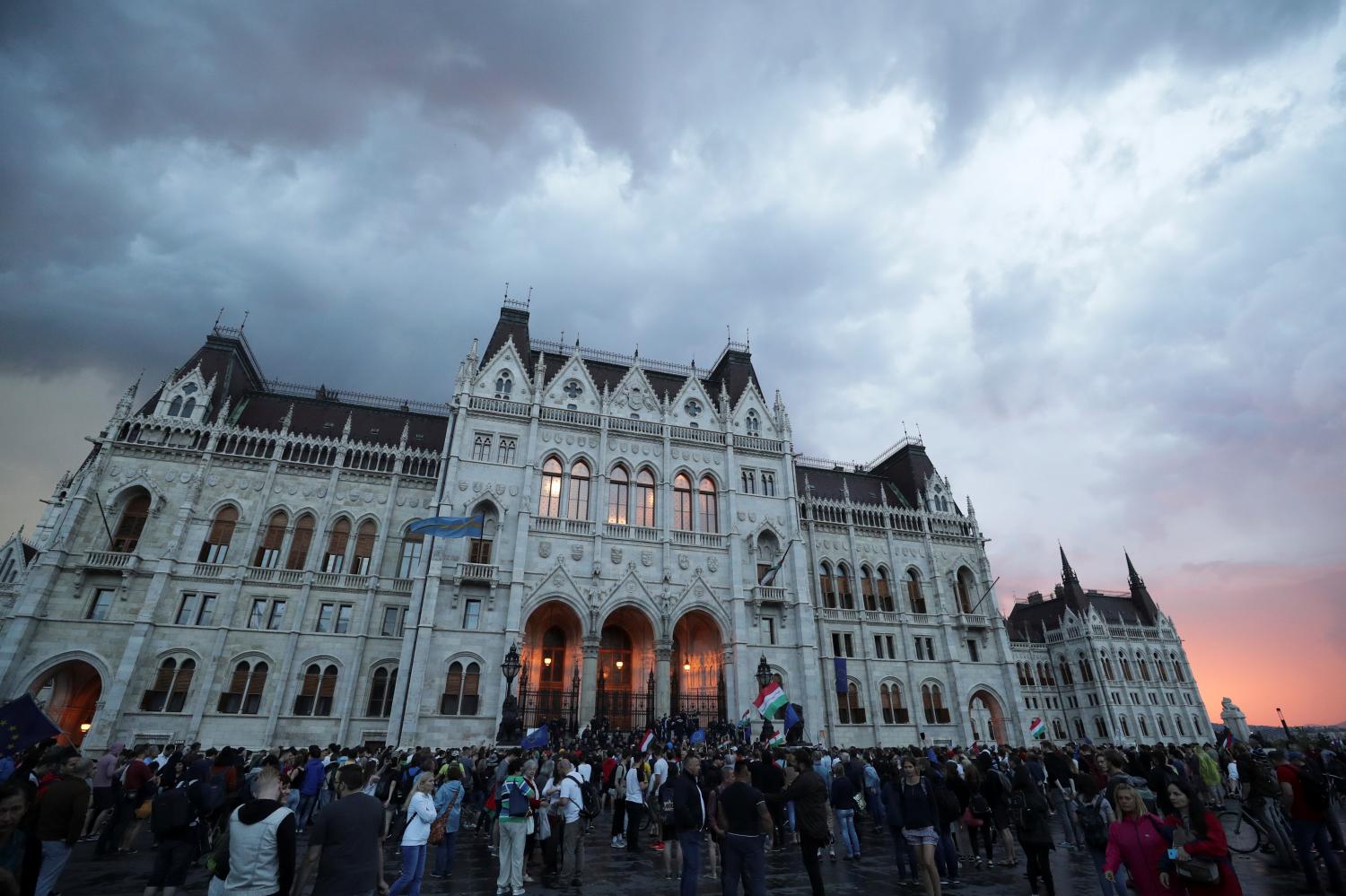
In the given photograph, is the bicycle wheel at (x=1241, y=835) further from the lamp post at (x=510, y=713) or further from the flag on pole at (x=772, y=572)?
the flag on pole at (x=772, y=572)

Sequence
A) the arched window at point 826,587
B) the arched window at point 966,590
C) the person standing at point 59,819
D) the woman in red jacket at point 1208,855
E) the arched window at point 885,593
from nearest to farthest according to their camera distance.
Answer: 1. the woman in red jacket at point 1208,855
2. the person standing at point 59,819
3. the arched window at point 826,587
4. the arched window at point 885,593
5. the arched window at point 966,590

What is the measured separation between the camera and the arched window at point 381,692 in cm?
2950

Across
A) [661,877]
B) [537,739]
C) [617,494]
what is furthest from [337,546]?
[661,877]

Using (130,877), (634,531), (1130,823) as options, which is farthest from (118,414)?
(1130,823)

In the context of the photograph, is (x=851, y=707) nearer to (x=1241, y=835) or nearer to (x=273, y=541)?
(x=1241, y=835)

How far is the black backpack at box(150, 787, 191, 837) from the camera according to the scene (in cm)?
789

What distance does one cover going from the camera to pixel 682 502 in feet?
→ 117

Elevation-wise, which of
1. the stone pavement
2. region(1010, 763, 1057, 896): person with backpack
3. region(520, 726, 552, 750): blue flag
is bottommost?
the stone pavement

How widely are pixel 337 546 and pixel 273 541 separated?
2984mm

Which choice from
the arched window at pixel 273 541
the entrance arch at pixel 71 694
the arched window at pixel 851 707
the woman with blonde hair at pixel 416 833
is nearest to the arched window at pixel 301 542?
the arched window at pixel 273 541

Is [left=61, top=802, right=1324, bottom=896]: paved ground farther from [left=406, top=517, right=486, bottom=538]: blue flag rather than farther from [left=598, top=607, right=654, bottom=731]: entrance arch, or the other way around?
[left=598, top=607, right=654, bottom=731]: entrance arch

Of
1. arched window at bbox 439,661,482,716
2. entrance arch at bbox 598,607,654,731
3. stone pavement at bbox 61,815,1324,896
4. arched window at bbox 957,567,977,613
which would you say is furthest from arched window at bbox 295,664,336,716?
arched window at bbox 957,567,977,613

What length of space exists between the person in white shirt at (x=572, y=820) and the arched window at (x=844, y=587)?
103 ft

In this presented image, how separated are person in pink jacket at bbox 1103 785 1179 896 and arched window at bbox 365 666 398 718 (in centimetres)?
3031
